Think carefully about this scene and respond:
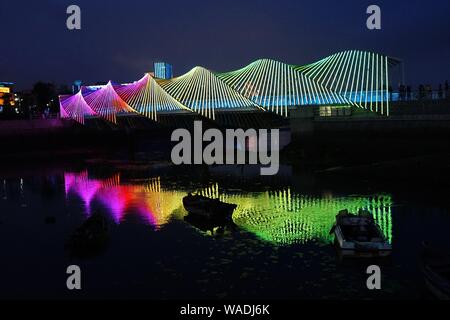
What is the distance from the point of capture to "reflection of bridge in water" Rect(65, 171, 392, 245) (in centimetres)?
2166

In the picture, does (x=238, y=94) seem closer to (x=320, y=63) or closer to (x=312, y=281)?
(x=320, y=63)

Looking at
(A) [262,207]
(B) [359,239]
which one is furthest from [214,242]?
(A) [262,207]

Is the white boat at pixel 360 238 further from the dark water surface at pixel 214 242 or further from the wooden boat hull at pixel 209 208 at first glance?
the wooden boat hull at pixel 209 208

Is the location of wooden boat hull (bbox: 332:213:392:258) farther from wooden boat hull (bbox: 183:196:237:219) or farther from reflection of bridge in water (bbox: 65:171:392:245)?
wooden boat hull (bbox: 183:196:237:219)

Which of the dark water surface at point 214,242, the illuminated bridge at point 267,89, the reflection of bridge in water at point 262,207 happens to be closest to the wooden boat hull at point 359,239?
the dark water surface at point 214,242

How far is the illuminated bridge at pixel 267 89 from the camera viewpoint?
38.4 m

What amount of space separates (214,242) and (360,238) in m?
5.45

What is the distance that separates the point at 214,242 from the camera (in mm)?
20203

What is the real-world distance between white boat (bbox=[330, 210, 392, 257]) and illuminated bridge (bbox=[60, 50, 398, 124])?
19821 millimetres

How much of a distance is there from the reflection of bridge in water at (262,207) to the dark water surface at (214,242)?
5 cm

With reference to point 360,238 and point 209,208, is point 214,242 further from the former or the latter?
point 360,238

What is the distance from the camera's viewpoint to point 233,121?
53.8 meters

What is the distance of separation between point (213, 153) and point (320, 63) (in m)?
16.6

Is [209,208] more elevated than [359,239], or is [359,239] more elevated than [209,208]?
[209,208]
